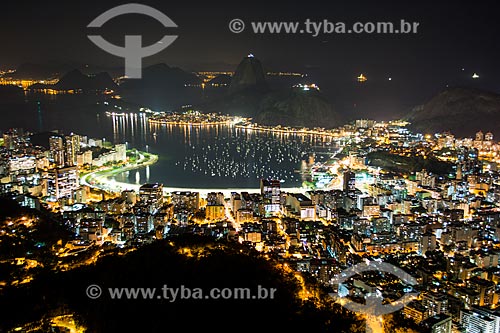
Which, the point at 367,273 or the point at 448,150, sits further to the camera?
the point at 448,150

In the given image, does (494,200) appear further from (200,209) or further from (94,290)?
(94,290)

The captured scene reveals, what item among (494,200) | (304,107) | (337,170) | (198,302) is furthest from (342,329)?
(304,107)

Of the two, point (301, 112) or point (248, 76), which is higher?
point (248, 76)

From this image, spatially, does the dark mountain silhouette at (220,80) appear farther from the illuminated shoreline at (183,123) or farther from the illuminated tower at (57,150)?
the illuminated tower at (57,150)

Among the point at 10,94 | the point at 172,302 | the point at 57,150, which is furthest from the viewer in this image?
the point at 10,94

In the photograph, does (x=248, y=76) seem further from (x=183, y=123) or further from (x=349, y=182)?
(x=349, y=182)

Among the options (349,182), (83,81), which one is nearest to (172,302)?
(349,182)

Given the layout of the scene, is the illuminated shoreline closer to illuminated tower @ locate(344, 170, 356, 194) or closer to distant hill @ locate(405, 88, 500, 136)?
distant hill @ locate(405, 88, 500, 136)
